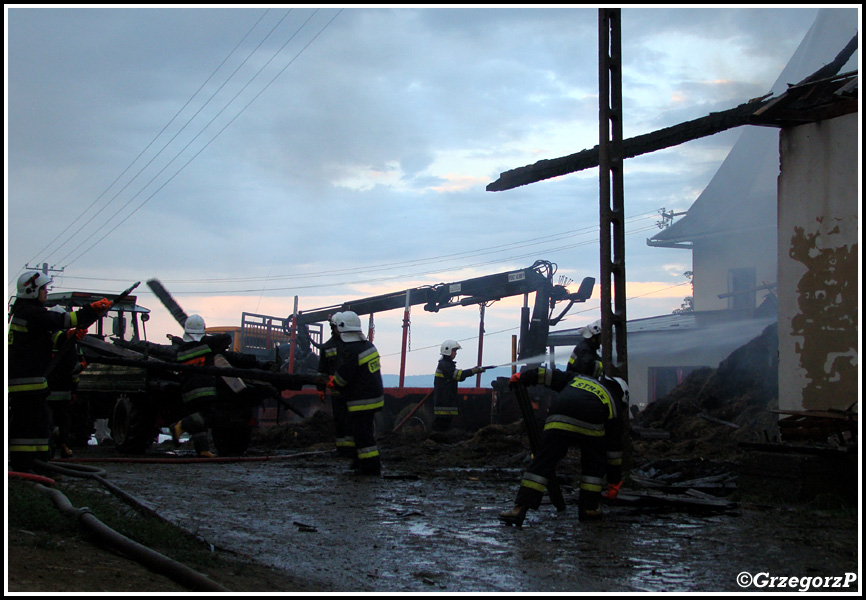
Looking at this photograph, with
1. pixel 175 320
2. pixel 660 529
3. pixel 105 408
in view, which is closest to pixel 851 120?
pixel 660 529

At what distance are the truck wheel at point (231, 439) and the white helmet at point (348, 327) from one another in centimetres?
296

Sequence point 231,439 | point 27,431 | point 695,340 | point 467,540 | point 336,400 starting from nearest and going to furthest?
Result: point 467,540
point 27,431
point 336,400
point 231,439
point 695,340

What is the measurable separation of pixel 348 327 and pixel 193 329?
2763 mm

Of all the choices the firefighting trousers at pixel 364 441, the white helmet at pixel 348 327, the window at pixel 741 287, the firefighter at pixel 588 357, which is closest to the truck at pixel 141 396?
the white helmet at pixel 348 327

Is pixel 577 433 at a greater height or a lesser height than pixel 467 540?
greater

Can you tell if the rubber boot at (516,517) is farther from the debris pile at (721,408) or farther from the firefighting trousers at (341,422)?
the debris pile at (721,408)

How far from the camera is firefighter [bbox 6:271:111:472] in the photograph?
6.75 metres

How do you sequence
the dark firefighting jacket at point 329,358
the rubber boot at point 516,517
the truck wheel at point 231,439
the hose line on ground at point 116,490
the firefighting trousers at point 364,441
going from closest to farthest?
the hose line on ground at point 116,490, the rubber boot at point 516,517, the firefighting trousers at point 364,441, the dark firefighting jacket at point 329,358, the truck wheel at point 231,439

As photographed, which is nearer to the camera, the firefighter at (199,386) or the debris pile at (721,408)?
the firefighter at (199,386)

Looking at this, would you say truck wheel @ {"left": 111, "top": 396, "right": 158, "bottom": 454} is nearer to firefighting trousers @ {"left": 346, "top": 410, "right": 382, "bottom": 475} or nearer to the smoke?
firefighting trousers @ {"left": 346, "top": 410, "right": 382, "bottom": 475}

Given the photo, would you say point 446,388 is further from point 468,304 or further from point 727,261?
point 727,261

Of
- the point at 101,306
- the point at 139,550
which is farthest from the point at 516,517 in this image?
the point at 101,306

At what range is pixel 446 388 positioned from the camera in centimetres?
1368

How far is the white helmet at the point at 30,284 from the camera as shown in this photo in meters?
6.96
